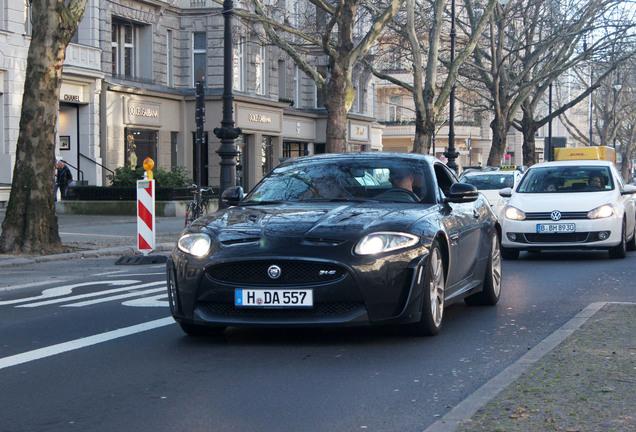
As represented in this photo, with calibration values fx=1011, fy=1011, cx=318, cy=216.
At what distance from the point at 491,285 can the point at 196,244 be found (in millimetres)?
3447

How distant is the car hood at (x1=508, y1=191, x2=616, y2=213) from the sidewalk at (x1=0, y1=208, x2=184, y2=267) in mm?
6223

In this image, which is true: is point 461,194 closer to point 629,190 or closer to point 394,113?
point 629,190

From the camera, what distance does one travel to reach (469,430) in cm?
441

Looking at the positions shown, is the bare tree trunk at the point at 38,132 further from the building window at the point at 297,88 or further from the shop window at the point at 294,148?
the building window at the point at 297,88

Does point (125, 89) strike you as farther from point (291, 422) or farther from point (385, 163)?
point (291, 422)

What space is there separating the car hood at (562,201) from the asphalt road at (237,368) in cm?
521

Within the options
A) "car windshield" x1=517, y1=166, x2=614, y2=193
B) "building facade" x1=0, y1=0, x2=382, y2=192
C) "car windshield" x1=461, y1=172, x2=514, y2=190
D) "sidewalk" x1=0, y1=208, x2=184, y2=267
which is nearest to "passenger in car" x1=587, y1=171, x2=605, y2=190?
"car windshield" x1=517, y1=166, x2=614, y2=193

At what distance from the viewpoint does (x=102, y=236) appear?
2064cm

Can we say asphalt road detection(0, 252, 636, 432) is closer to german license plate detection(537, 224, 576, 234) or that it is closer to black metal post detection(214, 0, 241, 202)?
german license plate detection(537, 224, 576, 234)

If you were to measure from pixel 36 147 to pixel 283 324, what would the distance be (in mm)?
10001

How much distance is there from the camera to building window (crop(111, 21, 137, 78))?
3825 cm

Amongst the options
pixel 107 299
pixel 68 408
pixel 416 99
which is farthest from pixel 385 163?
pixel 416 99

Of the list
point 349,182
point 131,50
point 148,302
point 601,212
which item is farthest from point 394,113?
point 349,182

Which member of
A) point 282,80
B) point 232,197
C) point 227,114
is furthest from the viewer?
point 282,80
